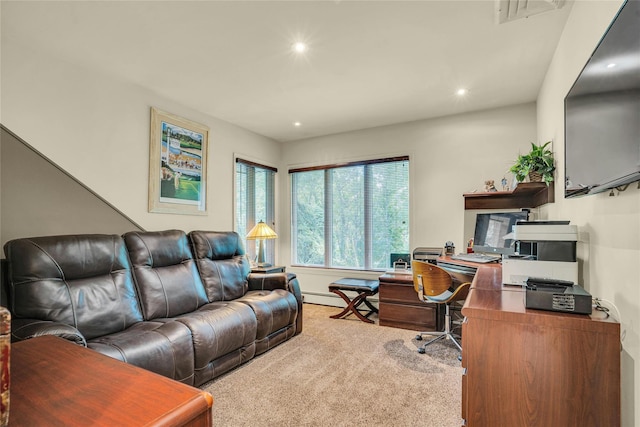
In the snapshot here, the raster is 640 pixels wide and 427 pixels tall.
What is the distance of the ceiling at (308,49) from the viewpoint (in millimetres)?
2010

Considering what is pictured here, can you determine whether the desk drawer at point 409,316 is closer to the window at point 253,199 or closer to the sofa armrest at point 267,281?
the sofa armrest at point 267,281

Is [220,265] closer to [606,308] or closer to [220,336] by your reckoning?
[220,336]

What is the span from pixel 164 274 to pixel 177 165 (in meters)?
1.28

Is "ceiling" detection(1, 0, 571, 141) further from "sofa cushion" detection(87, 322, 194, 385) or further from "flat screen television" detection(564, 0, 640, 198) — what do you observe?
"sofa cushion" detection(87, 322, 194, 385)

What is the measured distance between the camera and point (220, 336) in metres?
2.37

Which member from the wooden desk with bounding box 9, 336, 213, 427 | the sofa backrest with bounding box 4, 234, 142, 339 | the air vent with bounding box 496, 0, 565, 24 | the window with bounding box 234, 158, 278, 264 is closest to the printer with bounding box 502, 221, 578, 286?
the air vent with bounding box 496, 0, 565, 24

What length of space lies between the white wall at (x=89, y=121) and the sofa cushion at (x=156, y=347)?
132cm

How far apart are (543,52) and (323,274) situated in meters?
3.58

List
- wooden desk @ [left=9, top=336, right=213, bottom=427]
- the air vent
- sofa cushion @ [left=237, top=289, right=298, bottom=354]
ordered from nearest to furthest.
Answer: wooden desk @ [left=9, top=336, right=213, bottom=427] → the air vent → sofa cushion @ [left=237, top=289, right=298, bottom=354]

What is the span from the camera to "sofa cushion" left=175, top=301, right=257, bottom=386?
2.25m

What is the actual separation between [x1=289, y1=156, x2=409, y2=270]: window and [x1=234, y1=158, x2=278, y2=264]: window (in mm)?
367

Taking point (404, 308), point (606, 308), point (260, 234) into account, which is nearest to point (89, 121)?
point (260, 234)

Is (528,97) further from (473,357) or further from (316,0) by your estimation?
(473,357)

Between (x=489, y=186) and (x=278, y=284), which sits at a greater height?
(x=489, y=186)
